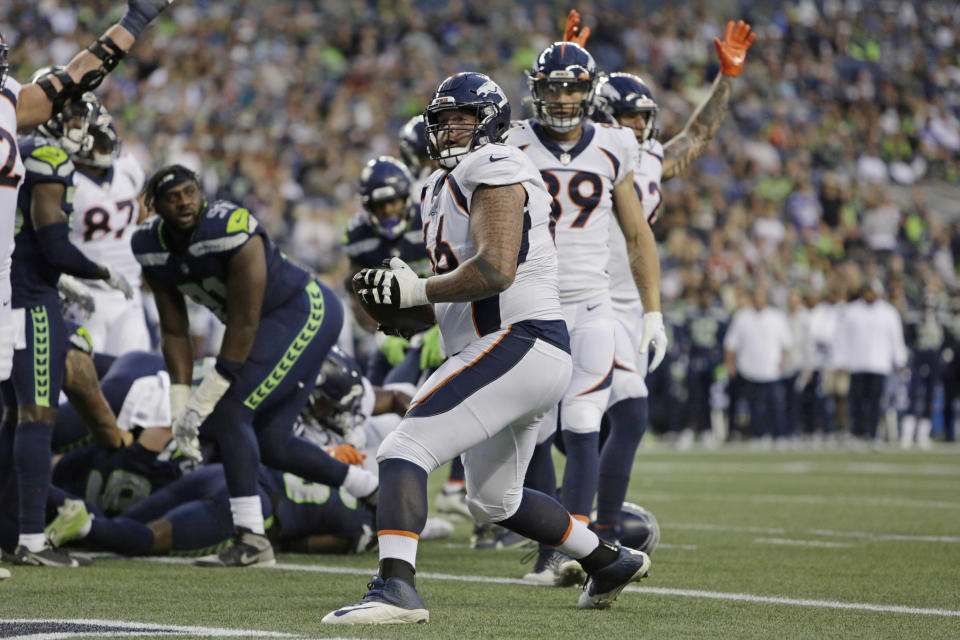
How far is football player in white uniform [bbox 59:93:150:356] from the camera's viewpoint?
6.67 metres

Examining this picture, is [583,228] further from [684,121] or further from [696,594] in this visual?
[684,121]

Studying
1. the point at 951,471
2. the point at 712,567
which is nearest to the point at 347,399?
the point at 712,567

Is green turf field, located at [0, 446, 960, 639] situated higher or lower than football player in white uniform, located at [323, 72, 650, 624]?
lower

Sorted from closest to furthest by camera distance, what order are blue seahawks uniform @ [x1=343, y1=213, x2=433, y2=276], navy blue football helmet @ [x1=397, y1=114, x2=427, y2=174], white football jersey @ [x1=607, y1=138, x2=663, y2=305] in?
white football jersey @ [x1=607, y1=138, x2=663, y2=305]
blue seahawks uniform @ [x1=343, y1=213, x2=433, y2=276]
navy blue football helmet @ [x1=397, y1=114, x2=427, y2=174]

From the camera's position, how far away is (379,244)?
287 inches

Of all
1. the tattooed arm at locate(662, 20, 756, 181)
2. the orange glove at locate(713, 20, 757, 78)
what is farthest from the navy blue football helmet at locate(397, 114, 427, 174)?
the orange glove at locate(713, 20, 757, 78)

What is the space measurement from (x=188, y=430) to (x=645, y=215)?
2104 millimetres

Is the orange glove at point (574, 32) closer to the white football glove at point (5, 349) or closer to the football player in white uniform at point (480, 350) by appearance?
the football player in white uniform at point (480, 350)

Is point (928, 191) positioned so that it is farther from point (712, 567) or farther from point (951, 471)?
point (712, 567)

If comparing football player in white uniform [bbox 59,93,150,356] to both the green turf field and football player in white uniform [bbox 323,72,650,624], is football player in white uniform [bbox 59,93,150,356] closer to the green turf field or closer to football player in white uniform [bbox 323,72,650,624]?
the green turf field

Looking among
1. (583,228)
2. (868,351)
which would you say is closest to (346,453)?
(583,228)

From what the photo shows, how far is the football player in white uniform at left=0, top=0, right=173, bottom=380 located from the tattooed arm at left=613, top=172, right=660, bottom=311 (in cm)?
183

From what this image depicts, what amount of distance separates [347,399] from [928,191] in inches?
722

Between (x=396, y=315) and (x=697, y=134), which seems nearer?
(x=396, y=315)
